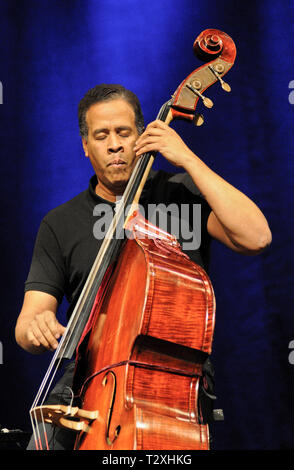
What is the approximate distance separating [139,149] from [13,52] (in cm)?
129

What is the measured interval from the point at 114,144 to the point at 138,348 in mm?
738

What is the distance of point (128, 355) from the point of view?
4.18 ft

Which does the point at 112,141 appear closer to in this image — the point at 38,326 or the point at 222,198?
the point at 222,198

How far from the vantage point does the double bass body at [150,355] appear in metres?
1.21

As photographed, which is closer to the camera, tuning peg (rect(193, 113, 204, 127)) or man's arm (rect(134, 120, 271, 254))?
man's arm (rect(134, 120, 271, 254))

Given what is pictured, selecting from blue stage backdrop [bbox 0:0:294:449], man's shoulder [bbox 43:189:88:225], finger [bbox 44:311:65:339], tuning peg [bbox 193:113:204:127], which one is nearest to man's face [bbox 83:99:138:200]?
man's shoulder [bbox 43:189:88:225]

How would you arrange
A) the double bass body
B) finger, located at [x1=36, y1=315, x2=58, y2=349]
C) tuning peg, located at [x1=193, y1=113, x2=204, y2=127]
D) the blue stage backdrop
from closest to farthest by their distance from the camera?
1. the double bass body
2. finger, located at [x1=36, y1=315, x2=58, y2=349]
3. tuning peg, located at [x1=193, y1=113, x2=204, y2=127]
4. the blue stage backdrop

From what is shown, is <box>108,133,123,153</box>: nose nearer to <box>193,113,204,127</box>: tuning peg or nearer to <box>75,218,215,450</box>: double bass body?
<box>193,113,204,127</box>: tuning peg

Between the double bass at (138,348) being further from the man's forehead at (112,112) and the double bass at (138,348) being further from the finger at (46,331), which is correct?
the man's forehead at (112,112)

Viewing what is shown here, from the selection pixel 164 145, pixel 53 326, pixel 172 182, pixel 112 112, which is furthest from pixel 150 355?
pixel 112 112

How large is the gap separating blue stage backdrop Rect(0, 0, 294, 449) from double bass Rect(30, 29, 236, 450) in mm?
901

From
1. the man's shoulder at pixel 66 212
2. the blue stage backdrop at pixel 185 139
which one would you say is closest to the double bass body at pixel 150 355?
the man's shoulder at pixel 66 212

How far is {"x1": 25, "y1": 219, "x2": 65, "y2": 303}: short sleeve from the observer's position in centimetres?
179
